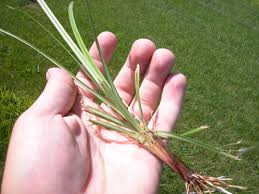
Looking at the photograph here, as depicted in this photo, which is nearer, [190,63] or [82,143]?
[82,143]

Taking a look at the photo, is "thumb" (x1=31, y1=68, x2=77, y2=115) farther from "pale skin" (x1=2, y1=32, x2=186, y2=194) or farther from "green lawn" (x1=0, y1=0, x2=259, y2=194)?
Answer: "green lawn" (x1=0, y1=0, x2=259, y2=194)

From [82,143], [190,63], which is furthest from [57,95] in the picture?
[190,63]

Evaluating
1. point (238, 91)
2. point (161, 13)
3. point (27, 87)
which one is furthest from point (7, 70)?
point (161, 13)

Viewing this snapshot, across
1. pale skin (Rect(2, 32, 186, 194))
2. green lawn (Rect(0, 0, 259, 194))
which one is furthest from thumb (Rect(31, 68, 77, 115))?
green lawn (Rect(0, 0, 259, 194))

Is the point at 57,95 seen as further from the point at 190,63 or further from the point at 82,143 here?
the point at 190,63

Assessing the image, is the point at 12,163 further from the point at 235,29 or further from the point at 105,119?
the point at 235,29
